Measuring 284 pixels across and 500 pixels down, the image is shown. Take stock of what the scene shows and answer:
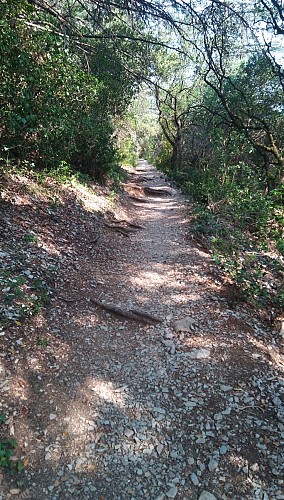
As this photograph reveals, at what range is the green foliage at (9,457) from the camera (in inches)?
90.8

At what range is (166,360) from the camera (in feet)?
12.0

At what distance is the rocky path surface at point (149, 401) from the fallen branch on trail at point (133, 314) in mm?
82

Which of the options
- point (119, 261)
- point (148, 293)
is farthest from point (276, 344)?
point (119, 261)

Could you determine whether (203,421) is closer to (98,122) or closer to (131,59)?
(98,122)

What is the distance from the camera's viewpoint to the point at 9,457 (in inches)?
93.1

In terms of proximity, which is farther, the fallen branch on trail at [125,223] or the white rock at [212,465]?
the fallen branch on trail at [125,223]

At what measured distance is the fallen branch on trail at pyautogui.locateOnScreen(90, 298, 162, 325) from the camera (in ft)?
14.3

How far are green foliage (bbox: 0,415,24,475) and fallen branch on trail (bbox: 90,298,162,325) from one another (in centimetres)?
217

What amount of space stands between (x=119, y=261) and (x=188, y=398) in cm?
359

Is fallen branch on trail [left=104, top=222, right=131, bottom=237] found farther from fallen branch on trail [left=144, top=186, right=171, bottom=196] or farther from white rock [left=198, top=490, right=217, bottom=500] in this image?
fallen branch on trail [left=144, top=186, right=171, bottom=196]

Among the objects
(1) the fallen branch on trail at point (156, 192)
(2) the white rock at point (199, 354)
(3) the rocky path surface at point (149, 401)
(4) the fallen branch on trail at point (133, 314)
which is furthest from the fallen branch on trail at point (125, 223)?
(1) the fallen branch on trail at point (156, 192)

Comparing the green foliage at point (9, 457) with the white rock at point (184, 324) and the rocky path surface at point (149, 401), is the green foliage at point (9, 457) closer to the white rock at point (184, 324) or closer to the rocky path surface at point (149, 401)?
the rocky path surface at point (149, 401)

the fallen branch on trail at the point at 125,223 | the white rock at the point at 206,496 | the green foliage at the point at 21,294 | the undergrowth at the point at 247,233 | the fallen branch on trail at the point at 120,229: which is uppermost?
the undergrowth at the point at 247,233

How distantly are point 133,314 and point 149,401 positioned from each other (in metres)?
1.47
